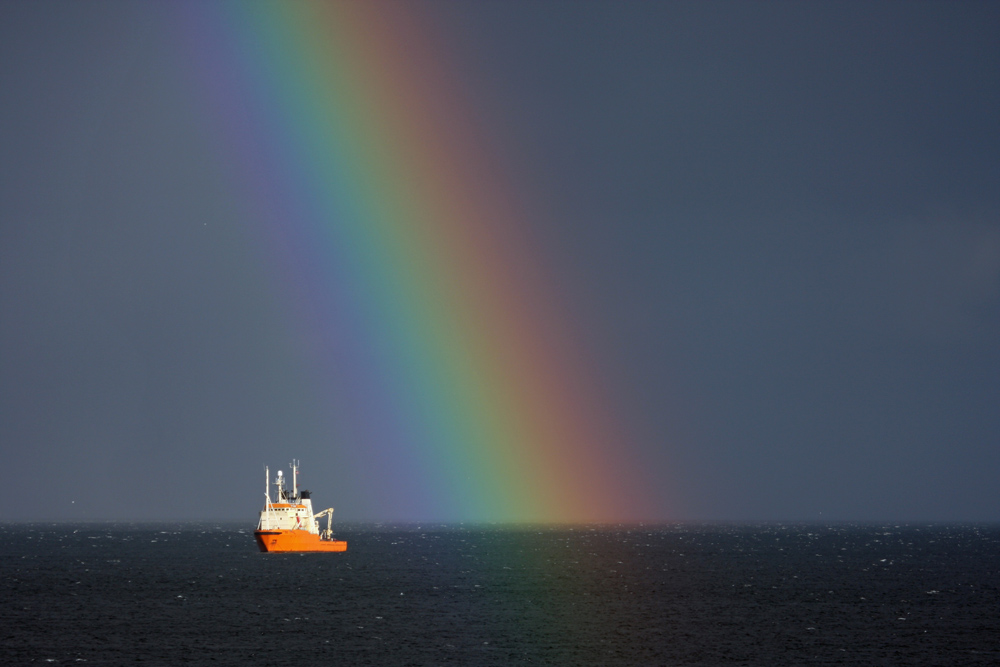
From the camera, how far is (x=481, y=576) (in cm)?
13450

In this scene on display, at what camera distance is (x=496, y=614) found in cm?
9062

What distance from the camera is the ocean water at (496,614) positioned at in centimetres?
6894

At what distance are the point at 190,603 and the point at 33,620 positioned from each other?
15.6 meters

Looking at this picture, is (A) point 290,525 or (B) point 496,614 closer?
(B) point 496,614

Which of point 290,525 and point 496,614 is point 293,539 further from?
point 496,614

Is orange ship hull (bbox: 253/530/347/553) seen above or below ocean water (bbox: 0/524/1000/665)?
above

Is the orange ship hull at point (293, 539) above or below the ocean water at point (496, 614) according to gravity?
above

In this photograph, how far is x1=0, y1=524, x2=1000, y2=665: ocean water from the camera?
68.9 metres

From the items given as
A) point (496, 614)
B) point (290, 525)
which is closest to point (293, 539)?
point (290, 525)

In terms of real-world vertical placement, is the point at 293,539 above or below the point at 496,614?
above

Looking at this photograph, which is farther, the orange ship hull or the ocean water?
the orange ship hull

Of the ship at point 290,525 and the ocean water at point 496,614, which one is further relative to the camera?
the ship at point 290,525

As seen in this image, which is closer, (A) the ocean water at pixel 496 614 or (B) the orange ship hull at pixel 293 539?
(A) the ocean water at pixel 496 614

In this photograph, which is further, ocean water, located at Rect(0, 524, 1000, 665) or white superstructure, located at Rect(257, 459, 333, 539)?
white superstructure, located at Rect(257, 459, 333, 539)
